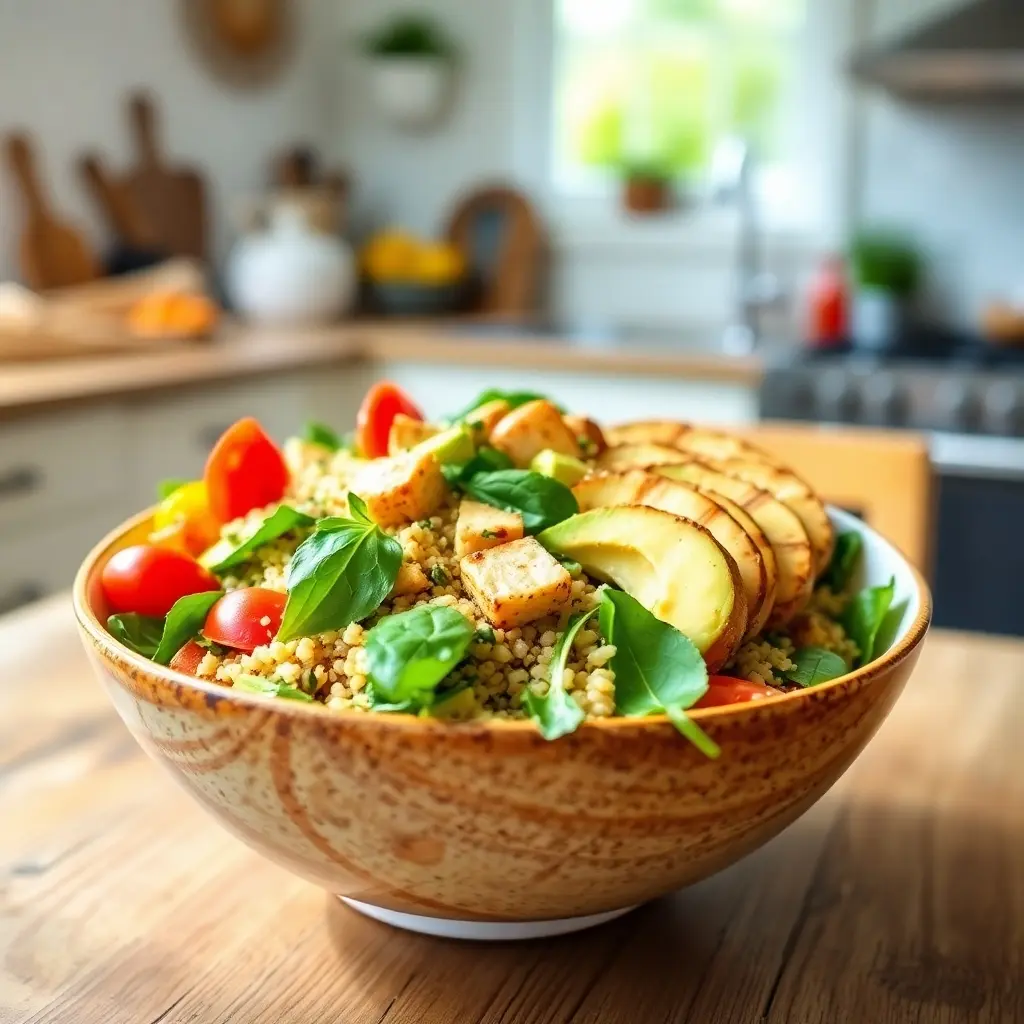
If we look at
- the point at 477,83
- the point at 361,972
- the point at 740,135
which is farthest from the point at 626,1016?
the point at 477,83

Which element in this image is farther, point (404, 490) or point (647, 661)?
point (404, 490)

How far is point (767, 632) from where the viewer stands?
73 centimetres

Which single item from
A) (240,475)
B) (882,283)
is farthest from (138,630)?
(882,283)

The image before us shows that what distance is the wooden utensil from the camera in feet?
9.36

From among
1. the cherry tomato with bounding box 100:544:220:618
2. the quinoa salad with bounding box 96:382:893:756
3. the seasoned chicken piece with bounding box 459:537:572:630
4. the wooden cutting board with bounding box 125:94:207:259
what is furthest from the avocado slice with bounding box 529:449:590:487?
the wooden cutting board with bounding box 125:94:207:259

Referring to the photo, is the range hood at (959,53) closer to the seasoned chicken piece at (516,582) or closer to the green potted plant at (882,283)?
the green potted plant at (882,283)

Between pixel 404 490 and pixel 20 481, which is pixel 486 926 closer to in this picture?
pixel 404 490

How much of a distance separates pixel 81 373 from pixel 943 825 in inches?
75.5

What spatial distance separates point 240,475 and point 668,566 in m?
0.33

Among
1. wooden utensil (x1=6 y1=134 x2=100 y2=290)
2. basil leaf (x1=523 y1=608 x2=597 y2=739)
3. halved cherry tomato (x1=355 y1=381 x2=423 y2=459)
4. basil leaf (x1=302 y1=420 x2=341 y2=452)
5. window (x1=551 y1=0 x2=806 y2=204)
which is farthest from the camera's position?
window (x1=551 y1=0 x2=806 y2=204)

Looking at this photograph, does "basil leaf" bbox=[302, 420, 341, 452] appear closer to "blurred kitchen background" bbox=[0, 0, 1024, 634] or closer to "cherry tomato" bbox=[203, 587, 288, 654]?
"cherry tomato" bbox=[203, 587, 288, 654]

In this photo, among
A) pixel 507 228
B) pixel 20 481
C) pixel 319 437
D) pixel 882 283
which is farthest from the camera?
pixel 507 228

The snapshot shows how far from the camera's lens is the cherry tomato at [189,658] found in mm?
665

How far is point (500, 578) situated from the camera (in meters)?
0.60
